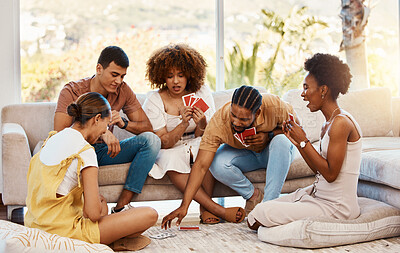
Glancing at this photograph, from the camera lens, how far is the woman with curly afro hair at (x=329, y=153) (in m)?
2.71

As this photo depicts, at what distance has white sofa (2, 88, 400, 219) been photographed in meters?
3.21

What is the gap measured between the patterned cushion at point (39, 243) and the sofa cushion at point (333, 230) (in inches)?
36.6

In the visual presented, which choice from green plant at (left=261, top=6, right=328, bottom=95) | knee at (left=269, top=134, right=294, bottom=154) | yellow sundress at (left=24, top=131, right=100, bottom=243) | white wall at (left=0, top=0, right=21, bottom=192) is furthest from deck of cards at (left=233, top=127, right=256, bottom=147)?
white wall at (left=0, top=0, right=21, bottom=192)

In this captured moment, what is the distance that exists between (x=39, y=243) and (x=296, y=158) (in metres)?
1.89

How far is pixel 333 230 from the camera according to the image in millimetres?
2650

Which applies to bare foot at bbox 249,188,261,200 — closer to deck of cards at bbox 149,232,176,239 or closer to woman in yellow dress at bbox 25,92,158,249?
deck of cards at bbox 149,232,176,239

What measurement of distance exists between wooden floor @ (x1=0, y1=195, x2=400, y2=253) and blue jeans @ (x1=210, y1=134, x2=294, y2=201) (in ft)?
0.99

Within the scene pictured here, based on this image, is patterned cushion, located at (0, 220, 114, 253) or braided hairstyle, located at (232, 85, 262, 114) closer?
patterned cushion, located at (0, 220, 114, 253)

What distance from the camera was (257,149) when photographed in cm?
333

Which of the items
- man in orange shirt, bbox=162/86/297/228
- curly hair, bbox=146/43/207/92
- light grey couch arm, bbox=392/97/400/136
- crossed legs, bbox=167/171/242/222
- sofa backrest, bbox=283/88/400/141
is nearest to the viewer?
man in orange shirt, bbox=162/86/297/228

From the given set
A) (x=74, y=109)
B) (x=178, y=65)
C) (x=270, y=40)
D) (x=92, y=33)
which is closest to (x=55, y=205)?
(x=74, y=109)

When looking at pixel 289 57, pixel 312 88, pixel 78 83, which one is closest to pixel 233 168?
pixel 312 88

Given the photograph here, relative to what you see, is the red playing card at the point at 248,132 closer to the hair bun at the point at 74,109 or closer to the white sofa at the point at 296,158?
the white sofa at the point at 296,158

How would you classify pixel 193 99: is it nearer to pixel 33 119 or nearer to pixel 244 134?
pixel 244 134
